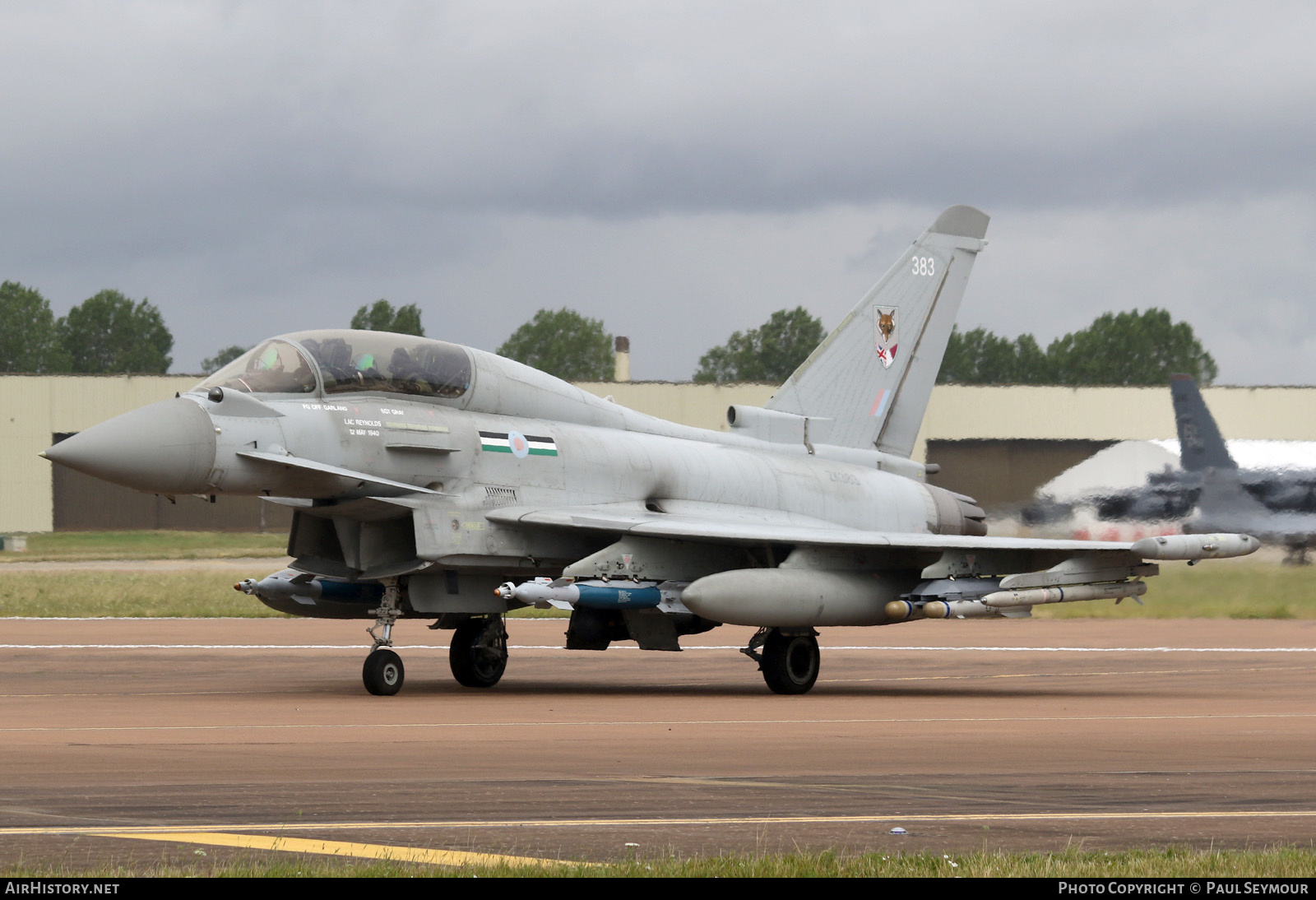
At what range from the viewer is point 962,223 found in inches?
829

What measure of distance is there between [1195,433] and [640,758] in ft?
80.8

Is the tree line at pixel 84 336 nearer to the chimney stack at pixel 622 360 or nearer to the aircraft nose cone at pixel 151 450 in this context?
the chimney stack at pixel 622 360

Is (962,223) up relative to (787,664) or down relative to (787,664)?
up

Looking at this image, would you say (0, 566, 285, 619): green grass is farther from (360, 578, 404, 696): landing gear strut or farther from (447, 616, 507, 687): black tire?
(360, 578, 404, 696): landing gear strut

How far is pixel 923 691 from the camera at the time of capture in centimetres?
1673

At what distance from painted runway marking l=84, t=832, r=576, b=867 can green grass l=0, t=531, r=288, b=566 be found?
43.0 meters

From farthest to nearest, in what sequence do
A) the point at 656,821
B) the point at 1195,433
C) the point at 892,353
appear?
the point at 1195,433
the point at 892,353
the point at 656,821

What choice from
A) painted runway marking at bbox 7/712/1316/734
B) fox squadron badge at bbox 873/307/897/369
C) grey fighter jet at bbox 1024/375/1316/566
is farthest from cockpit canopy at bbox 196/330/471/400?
grey fighter jet at bbox 1024/375/1316/566

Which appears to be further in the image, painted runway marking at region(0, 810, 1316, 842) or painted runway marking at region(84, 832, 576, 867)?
painted runway marking at region(0, 810, 1316, 842)

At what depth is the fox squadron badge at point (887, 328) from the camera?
20.4 metres

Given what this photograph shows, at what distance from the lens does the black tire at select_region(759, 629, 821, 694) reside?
1638cm

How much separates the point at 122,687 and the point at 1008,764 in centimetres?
965

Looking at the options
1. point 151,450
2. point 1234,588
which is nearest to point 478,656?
point 151,450

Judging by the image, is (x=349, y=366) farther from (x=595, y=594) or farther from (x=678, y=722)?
(x=678, y=722)
